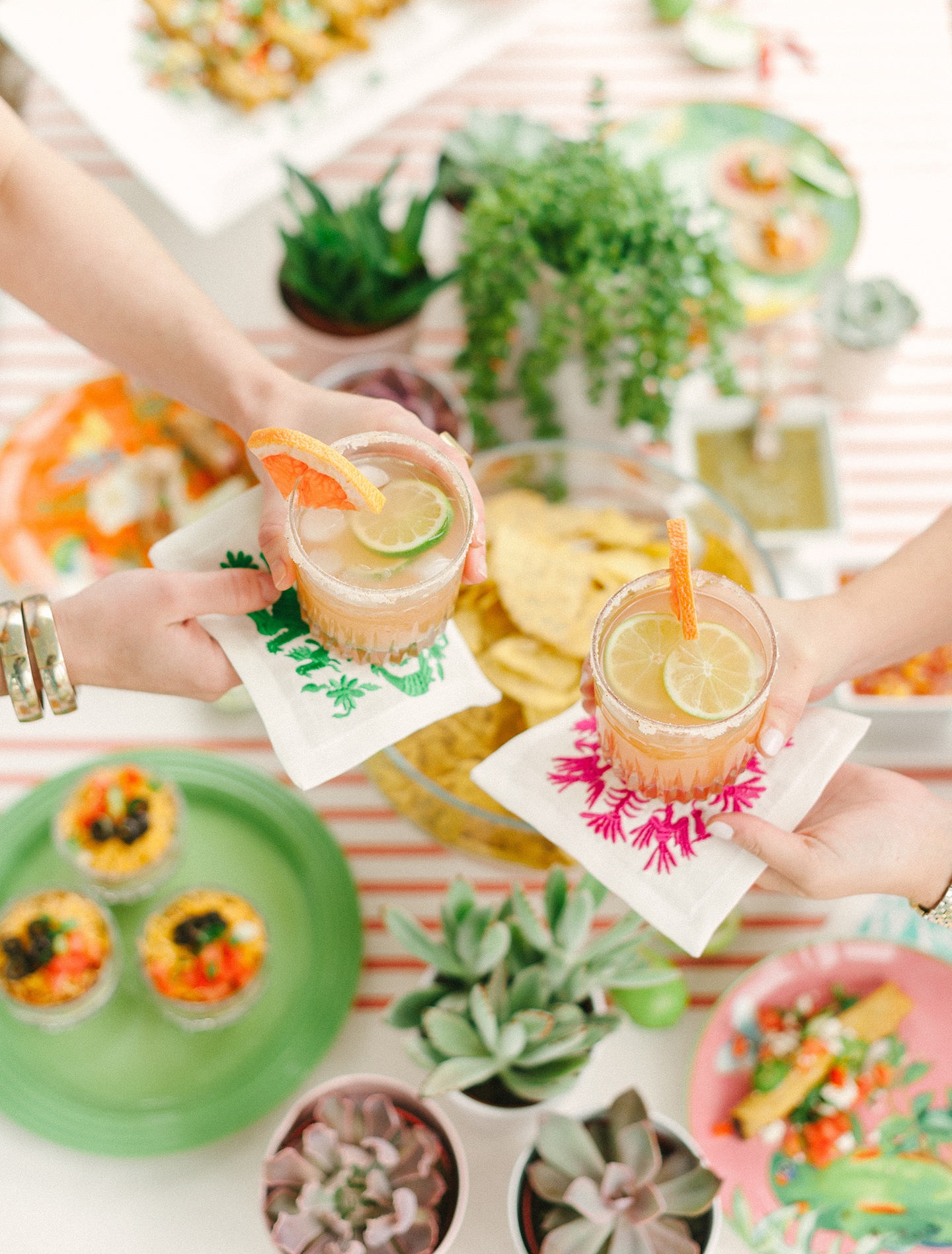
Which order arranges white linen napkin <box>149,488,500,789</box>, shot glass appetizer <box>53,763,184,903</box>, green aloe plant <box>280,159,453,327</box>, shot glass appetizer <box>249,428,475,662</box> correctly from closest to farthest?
shot glass appetizer <box>249,428,475,662</box>
white linen napkin <box>149,488,500,789</box>
shot glass appetizer <box>53,763,184,903</box>
green aloe plant <box>280,159,453,327</box>

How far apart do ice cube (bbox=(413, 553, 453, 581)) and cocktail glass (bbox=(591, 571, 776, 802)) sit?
7.3 inches

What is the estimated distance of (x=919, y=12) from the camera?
235 cm

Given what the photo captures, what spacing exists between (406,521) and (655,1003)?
29.7 inches

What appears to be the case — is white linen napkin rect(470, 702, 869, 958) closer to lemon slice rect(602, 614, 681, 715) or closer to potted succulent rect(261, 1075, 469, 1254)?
lemon slice rect(602, 614, 681, 715)

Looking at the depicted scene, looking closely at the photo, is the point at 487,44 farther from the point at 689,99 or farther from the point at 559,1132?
the point at 559,1132

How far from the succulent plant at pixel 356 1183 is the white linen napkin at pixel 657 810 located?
16.1 inches

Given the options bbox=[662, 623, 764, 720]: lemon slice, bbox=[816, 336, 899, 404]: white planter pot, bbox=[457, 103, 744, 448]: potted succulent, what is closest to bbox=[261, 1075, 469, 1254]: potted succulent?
bbox=[662, 623, 764, 720]: lemon slice

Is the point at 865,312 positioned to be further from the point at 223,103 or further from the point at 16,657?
the point at 16,657

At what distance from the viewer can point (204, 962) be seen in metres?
1.47

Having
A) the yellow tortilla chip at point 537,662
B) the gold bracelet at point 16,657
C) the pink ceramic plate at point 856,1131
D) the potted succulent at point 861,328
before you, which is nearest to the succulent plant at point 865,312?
the potted succulent at point 861,328

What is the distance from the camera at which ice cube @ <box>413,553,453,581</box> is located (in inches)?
45.9

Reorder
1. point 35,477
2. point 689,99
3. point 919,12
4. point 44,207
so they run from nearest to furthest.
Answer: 1. point 44,207
2. point 35,477
3. point 689,99
4. point 919,12

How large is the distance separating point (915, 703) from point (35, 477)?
5.04ft

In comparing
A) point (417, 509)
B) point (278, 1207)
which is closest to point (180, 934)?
point (278, 1207)
